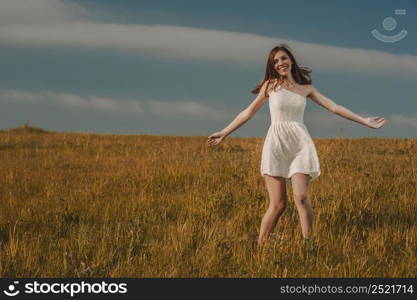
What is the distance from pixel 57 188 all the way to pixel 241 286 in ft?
17.4

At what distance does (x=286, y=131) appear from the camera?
4.77m

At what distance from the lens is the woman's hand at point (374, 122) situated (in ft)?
15.8

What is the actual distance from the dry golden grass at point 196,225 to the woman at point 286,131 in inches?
Result: 13.1

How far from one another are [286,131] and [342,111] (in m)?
0.67

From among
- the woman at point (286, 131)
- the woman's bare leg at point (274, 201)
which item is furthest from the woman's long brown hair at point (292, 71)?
the woman's bare leg at point (274, 201)

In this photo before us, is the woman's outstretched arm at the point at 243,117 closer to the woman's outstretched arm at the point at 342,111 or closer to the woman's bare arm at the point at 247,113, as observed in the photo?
the woman's bare arm at the point at 247,113

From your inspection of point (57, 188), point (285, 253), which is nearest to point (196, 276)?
point (285, 253)

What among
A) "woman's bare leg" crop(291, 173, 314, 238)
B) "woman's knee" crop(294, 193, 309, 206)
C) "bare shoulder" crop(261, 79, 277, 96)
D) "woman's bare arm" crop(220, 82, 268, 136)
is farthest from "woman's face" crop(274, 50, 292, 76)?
"woman's knee" crop(294, 193, 309, 206)

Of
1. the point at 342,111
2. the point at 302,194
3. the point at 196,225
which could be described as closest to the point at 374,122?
the point at 342,111

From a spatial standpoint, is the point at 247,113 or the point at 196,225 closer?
the point at 247,113

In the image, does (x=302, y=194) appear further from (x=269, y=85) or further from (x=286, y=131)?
(x=269, y=85)

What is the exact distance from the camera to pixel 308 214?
470cm

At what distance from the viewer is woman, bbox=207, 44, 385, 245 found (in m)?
4.66

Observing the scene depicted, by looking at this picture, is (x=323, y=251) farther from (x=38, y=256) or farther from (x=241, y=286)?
(x=38, y=256)
